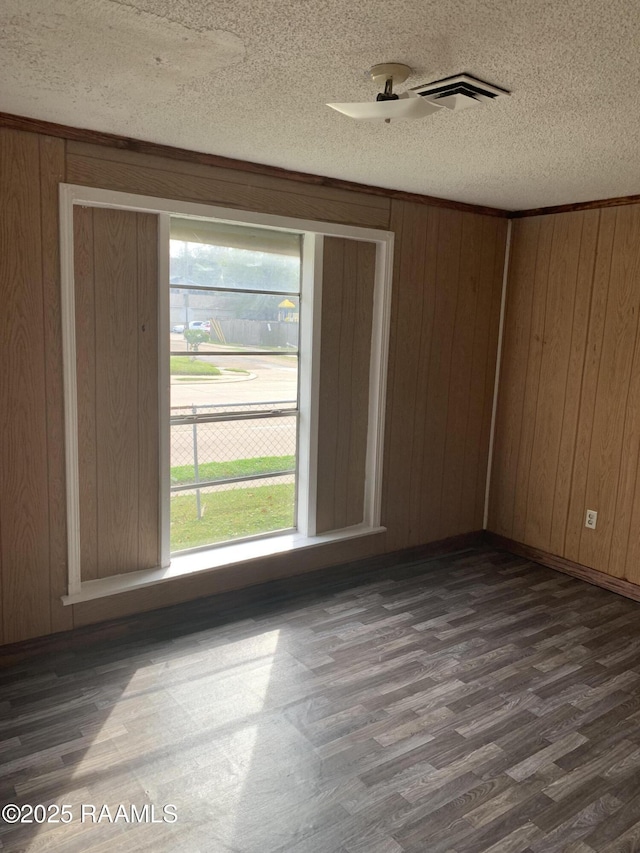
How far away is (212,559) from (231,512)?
0.34 m

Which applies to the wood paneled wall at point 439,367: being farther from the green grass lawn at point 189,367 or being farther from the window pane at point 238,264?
the green grass lawn at point 189,367

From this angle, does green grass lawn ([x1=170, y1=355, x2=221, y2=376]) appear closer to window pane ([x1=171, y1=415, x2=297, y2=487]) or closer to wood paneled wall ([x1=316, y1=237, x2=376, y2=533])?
window pane ([x1=171, y1=415, x2=297, y2=487])

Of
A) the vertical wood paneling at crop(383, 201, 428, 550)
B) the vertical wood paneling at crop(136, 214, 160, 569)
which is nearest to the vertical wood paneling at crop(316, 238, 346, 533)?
the vertical wood paneling at crop(383, 201, 428, 550)

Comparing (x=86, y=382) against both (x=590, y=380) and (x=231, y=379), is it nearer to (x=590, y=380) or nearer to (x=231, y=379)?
(x=231, y=379)

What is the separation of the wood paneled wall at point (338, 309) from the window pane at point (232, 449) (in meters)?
0.55

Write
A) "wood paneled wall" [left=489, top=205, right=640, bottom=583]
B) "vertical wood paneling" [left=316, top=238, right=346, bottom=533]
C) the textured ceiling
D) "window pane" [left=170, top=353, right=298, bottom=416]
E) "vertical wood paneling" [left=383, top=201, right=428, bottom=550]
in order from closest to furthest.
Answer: the textured ceiling < "window pane" [left=170, top=353, right=298, bottom=416] < "vertical wood paneling" [left=316, top=238, right=346, bottom=533] < "wood paneled wall" [left=489, top=205, right=640, bottom=583] < "vertical wood paneling" [left=383, top=201, right=428, bottom=550]

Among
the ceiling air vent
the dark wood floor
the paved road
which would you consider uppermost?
the ceiling air vent

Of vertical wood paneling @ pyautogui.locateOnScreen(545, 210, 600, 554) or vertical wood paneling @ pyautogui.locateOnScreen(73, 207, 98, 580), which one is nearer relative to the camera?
vertical wood paneling @ pyautogui.locateOnScreen(73, 207, 98, 580)

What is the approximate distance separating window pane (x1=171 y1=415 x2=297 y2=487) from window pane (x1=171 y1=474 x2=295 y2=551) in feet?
0.28

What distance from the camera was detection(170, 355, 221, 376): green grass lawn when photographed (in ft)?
11.4

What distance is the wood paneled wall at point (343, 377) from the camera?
154 inches

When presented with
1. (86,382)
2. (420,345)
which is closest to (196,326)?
(86,382)

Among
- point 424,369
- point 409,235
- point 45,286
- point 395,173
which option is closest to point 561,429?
point 424,369

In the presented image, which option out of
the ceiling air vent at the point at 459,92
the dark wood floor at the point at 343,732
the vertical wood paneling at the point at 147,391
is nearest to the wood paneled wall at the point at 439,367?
the dark wood floor at the point at 343,732
